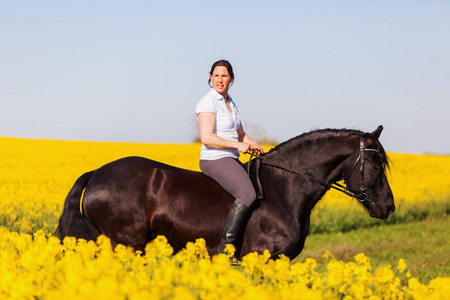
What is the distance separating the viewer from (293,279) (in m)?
4.65

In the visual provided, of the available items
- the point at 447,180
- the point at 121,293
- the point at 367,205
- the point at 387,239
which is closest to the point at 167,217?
the point at 367,205

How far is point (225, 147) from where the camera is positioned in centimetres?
597

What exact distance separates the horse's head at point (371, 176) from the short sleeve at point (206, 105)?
5.31 feet

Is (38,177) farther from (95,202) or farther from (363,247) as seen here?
(95,202)

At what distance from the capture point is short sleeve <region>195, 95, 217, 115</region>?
5.87 metres

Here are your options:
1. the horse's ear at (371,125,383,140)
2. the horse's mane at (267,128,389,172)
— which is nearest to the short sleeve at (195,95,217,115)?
the horse's mane at (267,128,389,172)

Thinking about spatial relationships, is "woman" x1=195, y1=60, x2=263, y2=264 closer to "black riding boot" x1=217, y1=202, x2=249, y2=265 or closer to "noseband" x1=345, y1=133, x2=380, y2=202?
"black riding boot" x1=217, y1=202, x2=249, y2=265

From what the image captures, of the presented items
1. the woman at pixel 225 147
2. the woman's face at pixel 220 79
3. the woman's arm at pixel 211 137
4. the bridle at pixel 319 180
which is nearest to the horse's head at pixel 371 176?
the bridle at pixel 319 180

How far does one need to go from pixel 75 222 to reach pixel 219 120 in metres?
1.91

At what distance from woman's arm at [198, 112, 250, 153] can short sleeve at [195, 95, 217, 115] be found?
0.14 feet

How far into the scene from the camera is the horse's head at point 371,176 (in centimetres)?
598

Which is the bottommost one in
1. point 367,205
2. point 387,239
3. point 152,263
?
point 387,239

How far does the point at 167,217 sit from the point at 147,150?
2373 centimetres

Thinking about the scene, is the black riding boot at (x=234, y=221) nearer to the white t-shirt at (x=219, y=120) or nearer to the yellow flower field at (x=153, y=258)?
the yellow flower field at (x=153, y=258)
